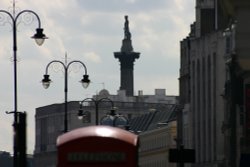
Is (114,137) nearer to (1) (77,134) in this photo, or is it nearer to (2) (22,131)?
(1) (77,134)

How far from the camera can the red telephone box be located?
43938 mm

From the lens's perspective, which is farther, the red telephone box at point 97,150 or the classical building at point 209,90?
the classical building at point 209,90

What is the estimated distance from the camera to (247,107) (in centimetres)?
11250

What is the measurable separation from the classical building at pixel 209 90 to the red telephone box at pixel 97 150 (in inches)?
3207

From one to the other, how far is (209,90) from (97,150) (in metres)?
123

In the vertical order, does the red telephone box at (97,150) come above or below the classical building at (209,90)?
below

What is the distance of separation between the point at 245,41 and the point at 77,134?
1638 inches

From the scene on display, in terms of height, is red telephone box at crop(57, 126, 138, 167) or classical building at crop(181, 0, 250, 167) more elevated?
classical building at crop(181, 0, 250, 167)

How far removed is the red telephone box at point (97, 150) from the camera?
4394cm

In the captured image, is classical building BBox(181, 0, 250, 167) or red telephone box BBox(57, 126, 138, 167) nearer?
red telephone box BBox(57, 126, 138, 167)

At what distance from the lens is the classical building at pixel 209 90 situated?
134600mm

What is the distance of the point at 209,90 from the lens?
16725 centimetres

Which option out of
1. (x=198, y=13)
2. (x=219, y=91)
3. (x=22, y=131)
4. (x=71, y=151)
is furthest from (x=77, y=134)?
(x=198, y=13)

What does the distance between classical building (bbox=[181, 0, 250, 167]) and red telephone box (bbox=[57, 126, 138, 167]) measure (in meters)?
81.5
